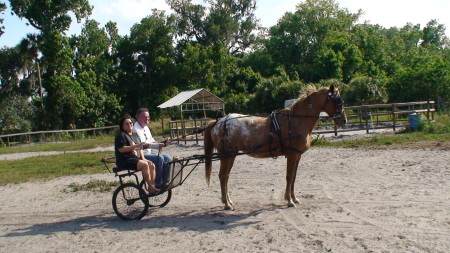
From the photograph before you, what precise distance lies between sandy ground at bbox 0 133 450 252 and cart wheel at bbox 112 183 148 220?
0.15 m

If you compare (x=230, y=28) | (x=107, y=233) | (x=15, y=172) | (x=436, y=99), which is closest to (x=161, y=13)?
(x=230, y=28)

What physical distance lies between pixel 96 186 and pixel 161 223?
3958mm

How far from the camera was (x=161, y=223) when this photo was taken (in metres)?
6.46

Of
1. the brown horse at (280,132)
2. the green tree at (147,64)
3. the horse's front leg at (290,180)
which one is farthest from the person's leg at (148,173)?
the green tree at (147,64)

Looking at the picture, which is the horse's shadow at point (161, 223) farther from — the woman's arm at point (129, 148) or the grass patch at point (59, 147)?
the grass patch at point (59, 147)

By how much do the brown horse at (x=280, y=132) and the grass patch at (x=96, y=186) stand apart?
131 inches

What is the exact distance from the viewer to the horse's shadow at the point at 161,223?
614cm

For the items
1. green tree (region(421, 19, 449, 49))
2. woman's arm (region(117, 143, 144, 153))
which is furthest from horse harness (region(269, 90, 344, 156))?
green tree (region(421, 19, 449, 49))

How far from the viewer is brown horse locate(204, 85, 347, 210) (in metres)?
6.85

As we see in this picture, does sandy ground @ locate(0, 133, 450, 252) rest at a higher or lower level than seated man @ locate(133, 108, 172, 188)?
lower

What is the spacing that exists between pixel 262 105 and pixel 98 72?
17279 mm

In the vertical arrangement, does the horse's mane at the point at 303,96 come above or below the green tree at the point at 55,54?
below

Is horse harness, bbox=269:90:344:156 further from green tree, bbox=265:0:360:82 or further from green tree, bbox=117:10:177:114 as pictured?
green tree, bbox=265:0:360:82

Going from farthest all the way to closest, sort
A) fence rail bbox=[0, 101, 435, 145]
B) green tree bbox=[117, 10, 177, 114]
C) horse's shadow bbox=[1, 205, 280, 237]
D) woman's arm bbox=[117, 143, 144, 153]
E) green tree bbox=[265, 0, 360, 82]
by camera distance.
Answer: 1. green tree bbox=[265, 0, 360, 82]
2. green tree bbox=[117, 10, 177, 114]
3. fence rail bbox=[0, 101, 435, 145]
4. woman's arm bbox=[117, 143, 144, 153]
5. horse's shadow bbox=[1, 205, 280, 237]
